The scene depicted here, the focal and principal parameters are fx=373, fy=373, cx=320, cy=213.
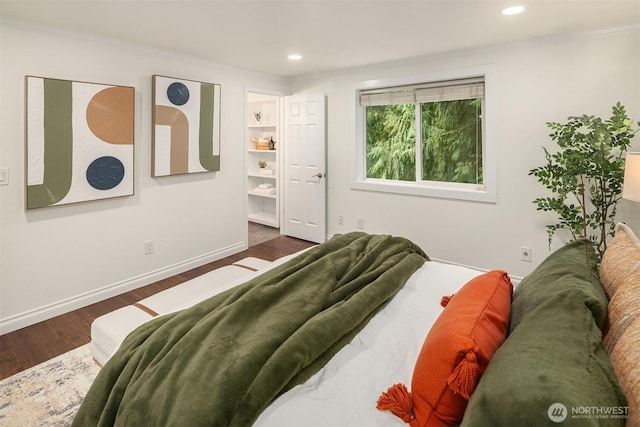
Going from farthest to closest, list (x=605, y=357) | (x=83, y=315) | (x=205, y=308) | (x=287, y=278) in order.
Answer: (x=83, y=315), (x=287, y=278), (x=205, y=308), (x=605, y=357)

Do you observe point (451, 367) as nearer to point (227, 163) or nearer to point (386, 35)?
point (386, 35)

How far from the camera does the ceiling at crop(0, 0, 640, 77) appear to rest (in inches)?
101

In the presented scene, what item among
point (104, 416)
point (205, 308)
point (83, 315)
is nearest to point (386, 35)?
point (205, 308)

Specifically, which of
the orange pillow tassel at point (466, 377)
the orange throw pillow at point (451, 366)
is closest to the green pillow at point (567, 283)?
the orange throw pillow at point (451, 366)

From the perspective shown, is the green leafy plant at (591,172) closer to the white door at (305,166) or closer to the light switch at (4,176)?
the white door at (305,166)

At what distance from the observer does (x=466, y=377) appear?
1.00 meters

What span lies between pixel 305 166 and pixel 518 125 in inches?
106

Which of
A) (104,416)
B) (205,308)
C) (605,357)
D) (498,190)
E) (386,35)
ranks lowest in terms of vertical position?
(104,416)

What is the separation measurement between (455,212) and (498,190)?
0.50 meters

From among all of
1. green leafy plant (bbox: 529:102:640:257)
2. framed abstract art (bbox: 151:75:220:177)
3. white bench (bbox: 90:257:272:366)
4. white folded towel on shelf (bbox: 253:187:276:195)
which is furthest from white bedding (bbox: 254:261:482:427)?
white folded towel on shelf (bbox: 253:187:276:195)

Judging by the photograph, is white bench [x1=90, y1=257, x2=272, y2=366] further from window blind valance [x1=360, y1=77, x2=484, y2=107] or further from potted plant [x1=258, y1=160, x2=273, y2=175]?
potted plant [x1=258, y1=160, x2=273, y2=175]

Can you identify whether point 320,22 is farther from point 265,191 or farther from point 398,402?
point 265,191

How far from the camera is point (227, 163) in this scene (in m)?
4.58

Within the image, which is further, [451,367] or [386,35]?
[386,35]
